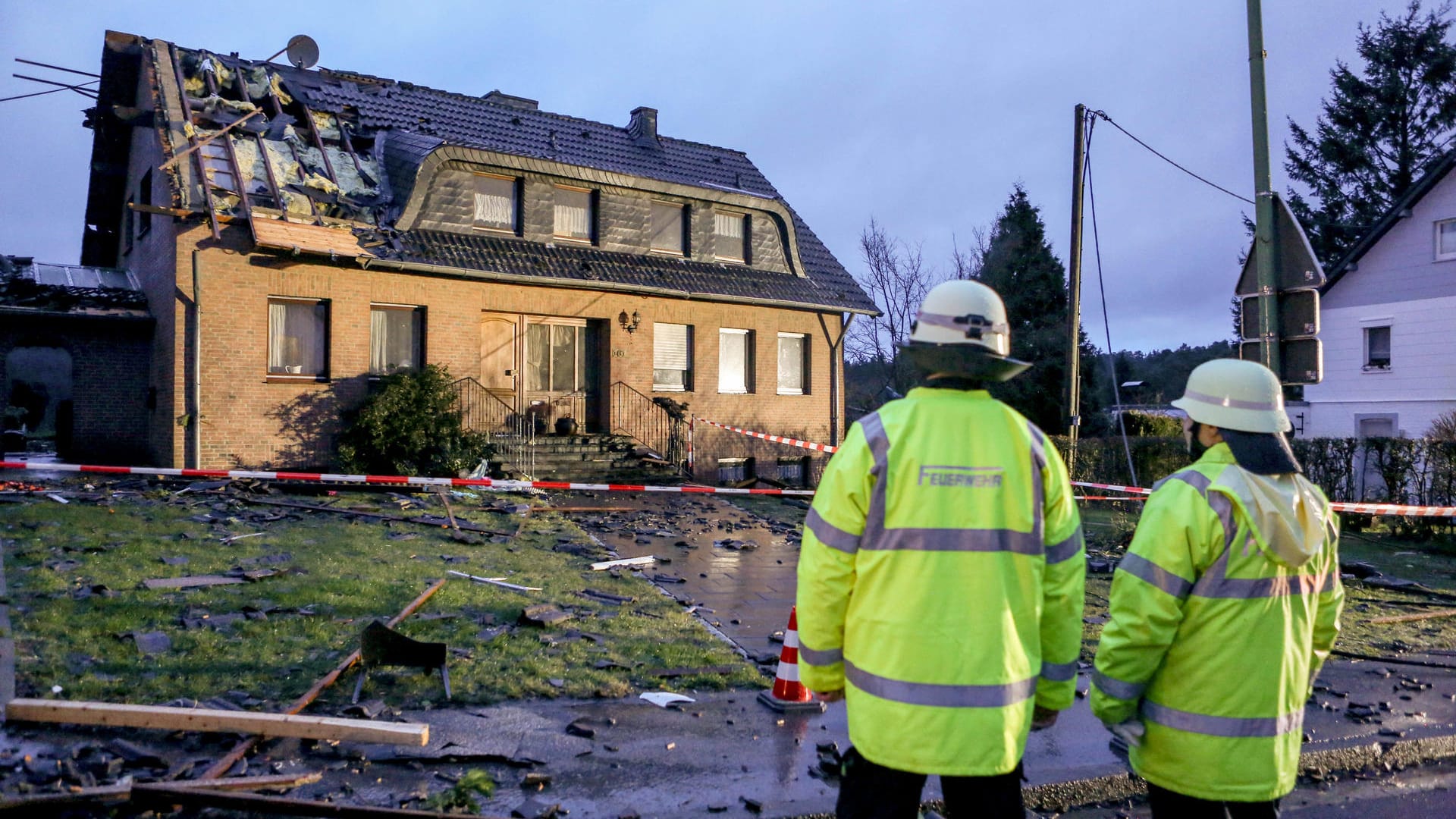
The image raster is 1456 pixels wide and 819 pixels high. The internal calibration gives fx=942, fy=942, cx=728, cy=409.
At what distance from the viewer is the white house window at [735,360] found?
2094cm

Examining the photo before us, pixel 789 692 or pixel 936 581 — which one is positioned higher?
pixel 936 581

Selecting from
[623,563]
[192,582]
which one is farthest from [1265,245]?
[192,582]

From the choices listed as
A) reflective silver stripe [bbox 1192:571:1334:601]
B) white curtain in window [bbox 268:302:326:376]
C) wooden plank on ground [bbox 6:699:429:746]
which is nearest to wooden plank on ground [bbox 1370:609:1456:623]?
reflective silver stripe [bbox 1192:571:1334:601]

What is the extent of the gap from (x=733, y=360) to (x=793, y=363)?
5.67 ft

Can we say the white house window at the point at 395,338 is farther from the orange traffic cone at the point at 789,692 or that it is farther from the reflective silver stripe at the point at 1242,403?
the reflective silver stripe at the point at 1242,403

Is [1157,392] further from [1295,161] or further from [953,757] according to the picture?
[953,757]

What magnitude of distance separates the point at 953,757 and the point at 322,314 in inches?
627

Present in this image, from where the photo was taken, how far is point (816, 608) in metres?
2.69

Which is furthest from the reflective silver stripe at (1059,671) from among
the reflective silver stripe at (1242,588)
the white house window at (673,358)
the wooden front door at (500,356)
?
the white house window at (673,358)

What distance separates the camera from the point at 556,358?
62.1 ft

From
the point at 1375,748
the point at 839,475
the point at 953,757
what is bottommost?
the point at 1375,748

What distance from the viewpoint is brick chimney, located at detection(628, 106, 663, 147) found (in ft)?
77.3

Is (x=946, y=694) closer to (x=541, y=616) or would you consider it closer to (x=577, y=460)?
(x=541, y=616)

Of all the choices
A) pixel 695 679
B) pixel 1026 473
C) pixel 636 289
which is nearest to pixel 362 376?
pixel 636 289
